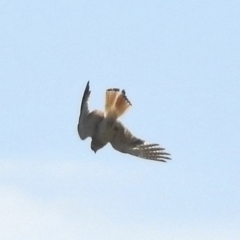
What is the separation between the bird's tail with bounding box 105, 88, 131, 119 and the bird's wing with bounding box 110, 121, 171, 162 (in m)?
0.18

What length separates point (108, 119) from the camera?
88.9 feet

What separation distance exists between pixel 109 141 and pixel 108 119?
405 millimetres

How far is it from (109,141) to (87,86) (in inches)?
39.1

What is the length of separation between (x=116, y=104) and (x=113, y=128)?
1.38 ft

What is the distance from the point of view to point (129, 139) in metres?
27.0

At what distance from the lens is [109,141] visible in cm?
2727

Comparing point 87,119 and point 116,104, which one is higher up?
point 116,104

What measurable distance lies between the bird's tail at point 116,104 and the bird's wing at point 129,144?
18cm

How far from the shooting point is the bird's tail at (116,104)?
2717 cm

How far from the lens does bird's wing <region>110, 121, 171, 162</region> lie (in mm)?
26891

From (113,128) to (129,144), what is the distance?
0.37m

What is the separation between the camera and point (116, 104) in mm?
27172

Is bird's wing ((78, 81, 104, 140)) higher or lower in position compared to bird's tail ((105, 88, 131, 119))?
lower

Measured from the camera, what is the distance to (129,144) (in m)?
27.0
